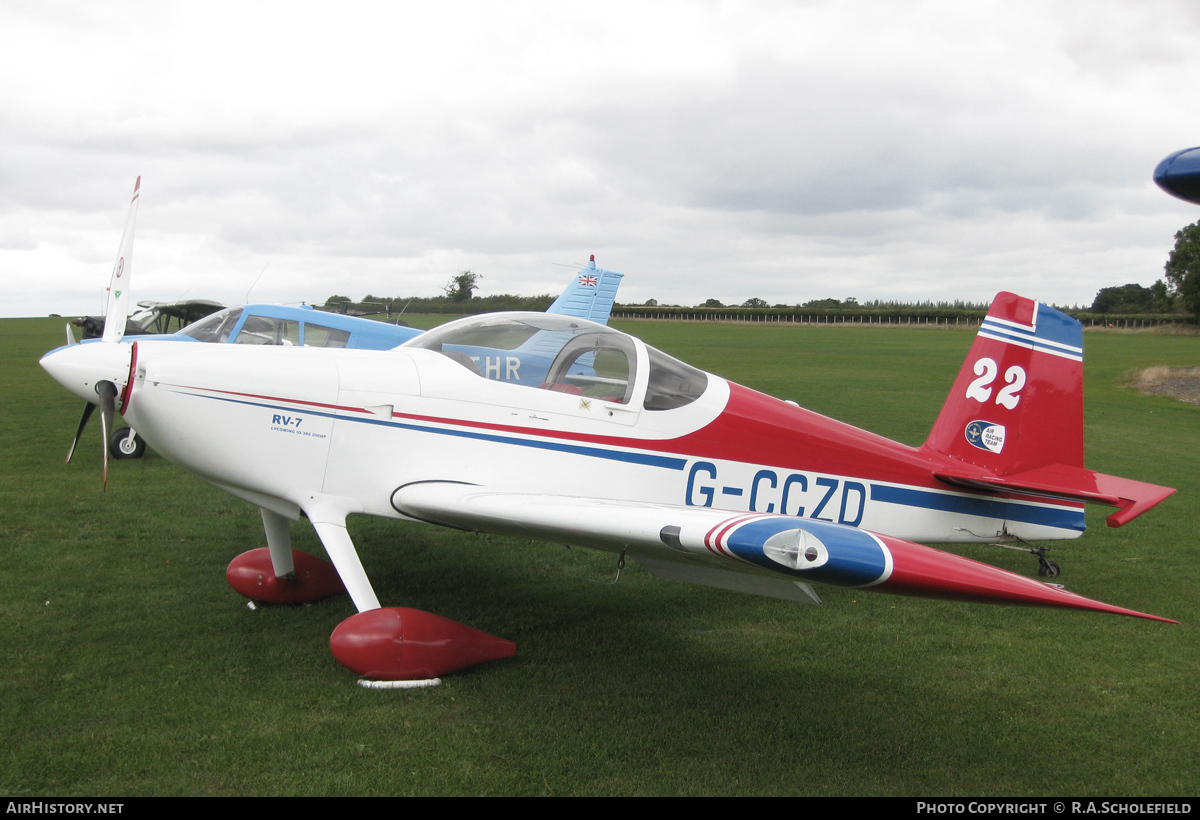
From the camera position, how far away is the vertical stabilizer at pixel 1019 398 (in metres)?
5.41

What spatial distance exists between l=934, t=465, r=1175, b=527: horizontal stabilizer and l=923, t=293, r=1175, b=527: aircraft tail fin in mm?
15

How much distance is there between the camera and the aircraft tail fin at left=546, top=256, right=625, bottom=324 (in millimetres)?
16969

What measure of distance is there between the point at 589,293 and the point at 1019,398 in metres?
12.3

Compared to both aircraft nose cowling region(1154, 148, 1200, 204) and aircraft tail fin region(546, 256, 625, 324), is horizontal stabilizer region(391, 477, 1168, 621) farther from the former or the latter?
aircraft tail fin region(546, 256, 625, 324)

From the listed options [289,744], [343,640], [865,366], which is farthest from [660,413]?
[865,366]

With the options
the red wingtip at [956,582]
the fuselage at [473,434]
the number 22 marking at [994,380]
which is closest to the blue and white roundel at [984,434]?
the number 22 marking at [994,380]

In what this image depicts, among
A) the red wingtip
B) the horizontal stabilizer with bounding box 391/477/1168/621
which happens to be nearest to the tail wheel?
the horizontal stabilizer with bounding box 391/477/1168/621

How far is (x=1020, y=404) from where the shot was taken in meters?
5.43

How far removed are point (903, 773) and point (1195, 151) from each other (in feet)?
8.99

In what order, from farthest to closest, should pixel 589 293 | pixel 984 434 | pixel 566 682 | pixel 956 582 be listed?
1. pixel 589 293
2. pixel 984 434
3. pixel 566 682
4. pixel 956 582

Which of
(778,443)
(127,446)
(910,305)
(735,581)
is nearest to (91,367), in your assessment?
(735,581)

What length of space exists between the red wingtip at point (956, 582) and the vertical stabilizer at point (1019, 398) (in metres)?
2.66

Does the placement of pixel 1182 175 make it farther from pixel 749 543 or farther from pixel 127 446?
pixel 127 446

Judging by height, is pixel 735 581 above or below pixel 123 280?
below
